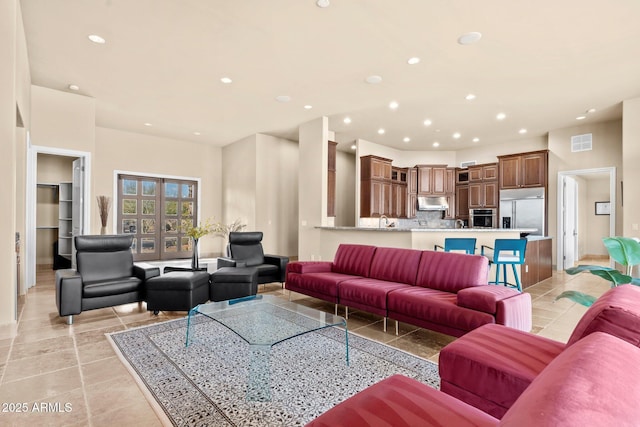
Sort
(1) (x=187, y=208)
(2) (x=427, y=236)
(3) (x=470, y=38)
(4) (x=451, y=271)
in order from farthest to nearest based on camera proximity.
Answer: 1. (1) (x=187, y=208)
2. (2) (x=427, y=236)
3. (3) (x=470, y=38)
4. (4) (x=451, y=271)

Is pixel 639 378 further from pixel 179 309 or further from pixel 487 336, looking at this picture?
pixel 179 309

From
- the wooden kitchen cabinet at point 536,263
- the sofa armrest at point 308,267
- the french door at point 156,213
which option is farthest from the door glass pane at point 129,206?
the wooden kitchen cabinet at point 536,263

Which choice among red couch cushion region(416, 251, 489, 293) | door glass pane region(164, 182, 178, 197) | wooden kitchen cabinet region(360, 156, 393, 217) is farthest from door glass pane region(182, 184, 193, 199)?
red couch cushion region(416, 251, 489, 293)

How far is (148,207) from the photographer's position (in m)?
8.48

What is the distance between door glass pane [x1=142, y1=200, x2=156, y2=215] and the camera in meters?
8.41

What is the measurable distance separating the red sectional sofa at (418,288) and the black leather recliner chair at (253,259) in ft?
→ 2.30

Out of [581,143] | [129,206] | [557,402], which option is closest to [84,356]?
[557,402]

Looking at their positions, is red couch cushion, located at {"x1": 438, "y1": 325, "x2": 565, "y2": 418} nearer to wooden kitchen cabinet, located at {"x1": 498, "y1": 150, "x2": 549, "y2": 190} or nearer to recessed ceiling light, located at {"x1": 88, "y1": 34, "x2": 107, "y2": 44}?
recessed ceiling light, located at {"x1": 88, "y1": 34, "x2": 107, "y2": 44}

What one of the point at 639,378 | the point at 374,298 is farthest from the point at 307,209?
the point at 639,378

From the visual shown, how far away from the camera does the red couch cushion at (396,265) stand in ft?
12.1

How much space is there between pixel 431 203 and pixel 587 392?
9.19 metres

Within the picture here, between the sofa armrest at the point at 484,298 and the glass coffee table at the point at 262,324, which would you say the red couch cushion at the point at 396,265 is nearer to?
the sofa armrest at the point at 484,298

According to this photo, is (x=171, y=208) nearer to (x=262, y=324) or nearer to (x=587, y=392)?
(x=262, y=324)

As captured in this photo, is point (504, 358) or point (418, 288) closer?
point (504, 358)
